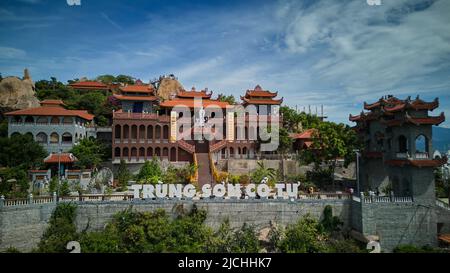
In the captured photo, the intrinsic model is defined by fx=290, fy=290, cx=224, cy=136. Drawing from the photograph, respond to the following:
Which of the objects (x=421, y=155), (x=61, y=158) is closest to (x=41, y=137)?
(x=61, y=158)

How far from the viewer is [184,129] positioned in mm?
31609

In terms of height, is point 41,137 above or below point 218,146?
above

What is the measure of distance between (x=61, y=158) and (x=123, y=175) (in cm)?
560

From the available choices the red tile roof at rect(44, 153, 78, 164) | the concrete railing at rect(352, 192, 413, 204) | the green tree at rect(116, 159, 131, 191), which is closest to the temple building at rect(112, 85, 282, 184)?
the green tree at rect(116, 159, 131, 191)

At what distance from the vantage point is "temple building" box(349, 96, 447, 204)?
17.8 meters

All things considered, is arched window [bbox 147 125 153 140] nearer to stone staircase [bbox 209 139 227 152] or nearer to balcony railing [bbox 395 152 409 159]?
stone staircase [bbox 209 139 227 152]

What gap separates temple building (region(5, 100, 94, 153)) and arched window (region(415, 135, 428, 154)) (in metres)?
28.1

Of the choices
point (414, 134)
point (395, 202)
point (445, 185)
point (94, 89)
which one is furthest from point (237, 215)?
point (94, 89)

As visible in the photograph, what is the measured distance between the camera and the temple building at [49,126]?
87.1 feet

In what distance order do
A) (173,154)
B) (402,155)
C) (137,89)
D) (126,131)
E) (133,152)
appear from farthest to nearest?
1. (137,89)
2. (173,154)
3. (126,131)
4. (133,152)
5. (402,155)

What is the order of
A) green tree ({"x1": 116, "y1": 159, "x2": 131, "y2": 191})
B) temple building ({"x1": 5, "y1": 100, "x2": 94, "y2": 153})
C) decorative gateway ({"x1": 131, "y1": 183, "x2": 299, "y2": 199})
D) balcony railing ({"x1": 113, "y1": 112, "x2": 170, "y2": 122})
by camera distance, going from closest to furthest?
decorative gateway ({"x1": 131, "y1": 183, "x2": 299, "y2": 199}), green tree ({"x1": 116, "y1": 159, "x2": 131, "y2": 191}), temple building ({"x1": 5, "y1": 100, "x2": 94, "y2": 153}), balcony railing ({"x1": 113, "y1": 112, "x2": 170, "y2": 122})

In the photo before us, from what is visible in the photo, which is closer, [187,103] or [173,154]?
[173,154]

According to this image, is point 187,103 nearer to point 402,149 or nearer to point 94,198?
point 94,198

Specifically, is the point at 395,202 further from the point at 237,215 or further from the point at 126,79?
the point at 126,79
